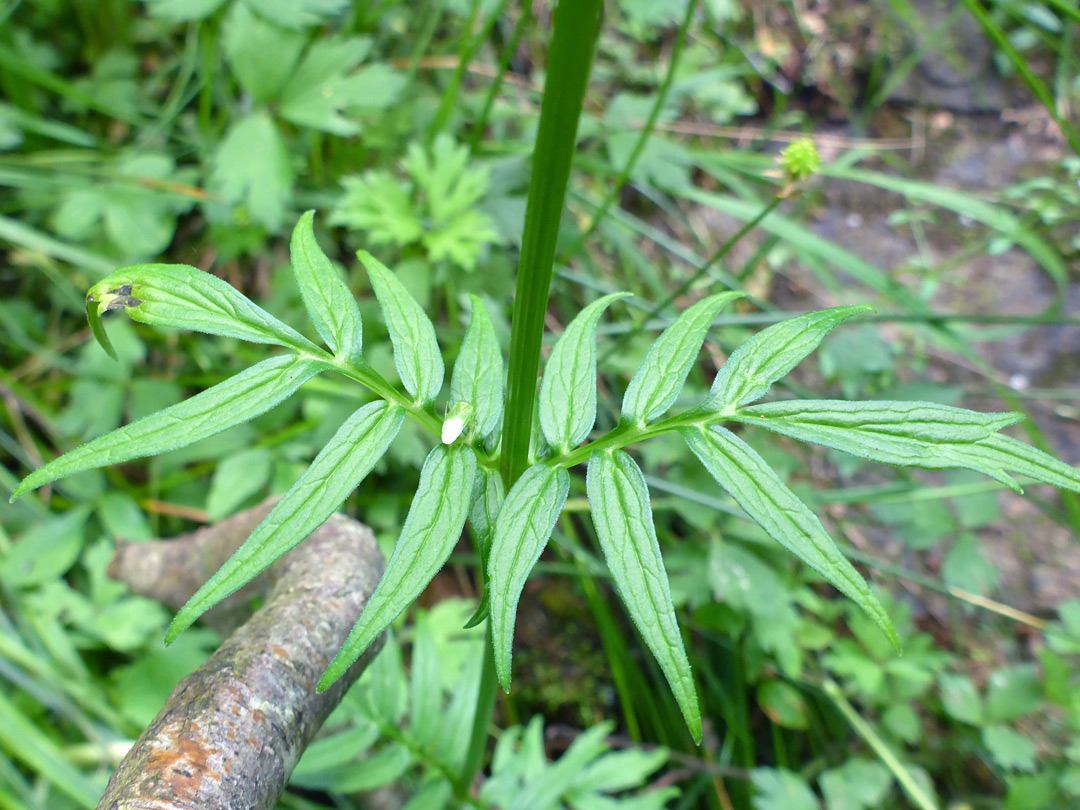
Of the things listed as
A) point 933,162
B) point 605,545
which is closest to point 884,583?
point 933,162

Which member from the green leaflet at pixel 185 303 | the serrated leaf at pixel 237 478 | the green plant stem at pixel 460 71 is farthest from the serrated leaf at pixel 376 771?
the green plant stem at pixel 460 71

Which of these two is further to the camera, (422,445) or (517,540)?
(422,445)

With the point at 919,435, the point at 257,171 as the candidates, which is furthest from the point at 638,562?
the point at 257,171

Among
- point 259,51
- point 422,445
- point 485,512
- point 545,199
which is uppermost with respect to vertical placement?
point 259,51

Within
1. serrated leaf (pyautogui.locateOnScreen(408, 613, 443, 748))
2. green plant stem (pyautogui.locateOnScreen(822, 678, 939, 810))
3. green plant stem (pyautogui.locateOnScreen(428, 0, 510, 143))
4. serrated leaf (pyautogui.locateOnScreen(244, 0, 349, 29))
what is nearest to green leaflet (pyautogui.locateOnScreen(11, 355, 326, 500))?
serrated leaf (pyautogui.locateOnScreen(408, 613, 443, 748))

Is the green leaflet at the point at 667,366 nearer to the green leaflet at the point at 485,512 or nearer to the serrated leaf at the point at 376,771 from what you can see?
the green leaflet at the point at 485,512

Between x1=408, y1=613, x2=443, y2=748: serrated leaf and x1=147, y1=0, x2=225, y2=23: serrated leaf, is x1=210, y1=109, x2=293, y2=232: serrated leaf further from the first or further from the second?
x1=408, y1=613, x2=443, y2=748: serrated leaf

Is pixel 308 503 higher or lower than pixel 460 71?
lower

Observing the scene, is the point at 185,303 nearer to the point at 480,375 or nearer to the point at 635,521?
the point at 480,375
